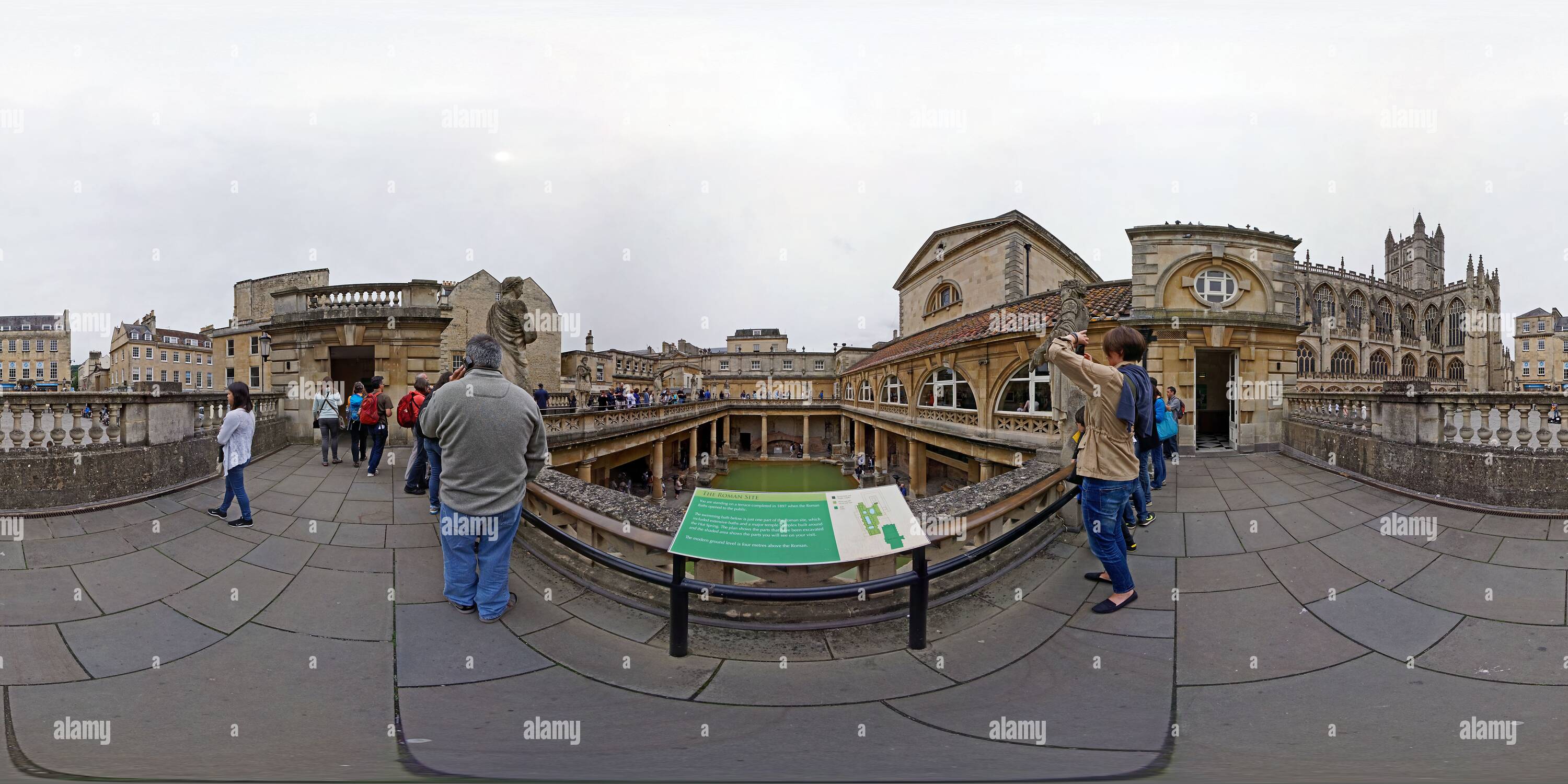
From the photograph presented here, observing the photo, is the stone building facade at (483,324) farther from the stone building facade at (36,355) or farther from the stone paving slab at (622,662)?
the stone building facade at (36,355)

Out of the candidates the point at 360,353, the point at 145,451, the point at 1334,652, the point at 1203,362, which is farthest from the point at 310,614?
the point at 1203,362

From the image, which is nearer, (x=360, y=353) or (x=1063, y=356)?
(x=1063, y=356)

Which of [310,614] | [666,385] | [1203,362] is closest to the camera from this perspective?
[310,614]

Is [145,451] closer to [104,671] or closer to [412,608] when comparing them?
[104,671]

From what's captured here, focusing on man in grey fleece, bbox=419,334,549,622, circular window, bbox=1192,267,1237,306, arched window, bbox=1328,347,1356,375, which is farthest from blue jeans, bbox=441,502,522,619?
arched window, bbox=1328,347,1356,375

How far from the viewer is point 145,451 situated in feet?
15.7

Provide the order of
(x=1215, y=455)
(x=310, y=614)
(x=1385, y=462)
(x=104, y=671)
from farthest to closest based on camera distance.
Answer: (x=1215, y=455) → (x=1385, y=462) → (x=310, y=614) → (x=104, y=671)

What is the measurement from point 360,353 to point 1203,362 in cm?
1850

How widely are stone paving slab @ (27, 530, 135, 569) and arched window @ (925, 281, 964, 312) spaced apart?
79.8 feet

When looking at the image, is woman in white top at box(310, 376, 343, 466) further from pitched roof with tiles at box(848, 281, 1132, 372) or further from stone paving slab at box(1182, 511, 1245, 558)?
pitched roof with tiles at box(848, 281, 1132, 372)

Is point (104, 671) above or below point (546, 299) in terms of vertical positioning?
below

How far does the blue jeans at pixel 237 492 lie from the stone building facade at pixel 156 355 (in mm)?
61464

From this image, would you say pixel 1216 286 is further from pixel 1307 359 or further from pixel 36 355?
pixel 36 355

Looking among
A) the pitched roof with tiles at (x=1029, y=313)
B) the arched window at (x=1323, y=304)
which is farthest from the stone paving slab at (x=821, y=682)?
the arched window at (x=1323, y=304)
